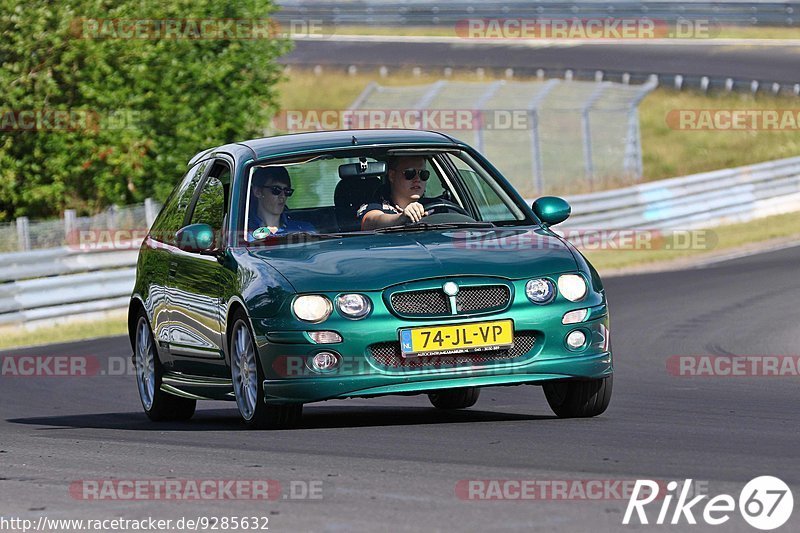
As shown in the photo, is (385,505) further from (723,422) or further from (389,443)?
(723,422)

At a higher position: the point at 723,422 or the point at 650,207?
the point at 723,422

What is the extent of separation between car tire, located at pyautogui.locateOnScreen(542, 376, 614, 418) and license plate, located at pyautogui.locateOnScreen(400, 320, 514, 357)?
736mm

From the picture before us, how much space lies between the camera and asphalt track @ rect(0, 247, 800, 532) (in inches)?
244

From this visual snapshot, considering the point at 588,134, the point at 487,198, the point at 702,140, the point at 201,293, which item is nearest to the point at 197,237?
the point at 201,293

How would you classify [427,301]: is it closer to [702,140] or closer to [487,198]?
[487,198]

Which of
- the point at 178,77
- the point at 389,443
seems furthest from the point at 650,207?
the point at 389,443

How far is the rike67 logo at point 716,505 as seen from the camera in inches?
228

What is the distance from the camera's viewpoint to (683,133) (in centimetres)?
4516

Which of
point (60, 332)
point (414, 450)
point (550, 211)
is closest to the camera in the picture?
point (414, 450)

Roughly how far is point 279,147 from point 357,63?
45380 mm

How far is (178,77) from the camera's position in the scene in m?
30.7

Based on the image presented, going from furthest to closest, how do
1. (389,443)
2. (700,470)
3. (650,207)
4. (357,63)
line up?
(357,63) → (650,207) → (389,443) → (700,470)

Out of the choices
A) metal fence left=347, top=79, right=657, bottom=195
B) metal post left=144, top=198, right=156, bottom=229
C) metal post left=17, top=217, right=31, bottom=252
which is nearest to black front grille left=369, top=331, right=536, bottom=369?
metal post left=17, top=217, right=31, bottom=252

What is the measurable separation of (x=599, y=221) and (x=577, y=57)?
Result: 2729cm
